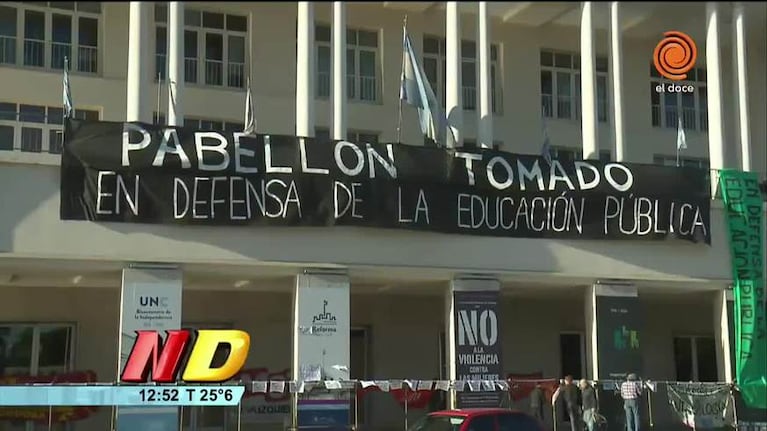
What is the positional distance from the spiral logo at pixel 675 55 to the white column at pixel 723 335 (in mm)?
8326

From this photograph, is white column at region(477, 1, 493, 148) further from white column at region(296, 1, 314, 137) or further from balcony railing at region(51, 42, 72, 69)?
balcony railing at region(51, 42, 72, 69)

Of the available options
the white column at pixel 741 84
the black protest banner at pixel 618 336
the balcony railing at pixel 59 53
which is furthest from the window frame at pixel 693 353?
the balcony railing at pixel 59 53

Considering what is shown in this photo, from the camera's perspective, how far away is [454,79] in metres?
25.5

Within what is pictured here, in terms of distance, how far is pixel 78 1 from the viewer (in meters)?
26.9

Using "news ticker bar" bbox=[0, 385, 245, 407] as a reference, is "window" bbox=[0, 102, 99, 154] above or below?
above

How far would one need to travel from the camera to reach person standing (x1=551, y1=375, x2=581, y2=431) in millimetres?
23078

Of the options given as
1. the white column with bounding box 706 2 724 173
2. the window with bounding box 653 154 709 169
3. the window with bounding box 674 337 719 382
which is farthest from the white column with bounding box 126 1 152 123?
the window with bounding box 674 337 719 382

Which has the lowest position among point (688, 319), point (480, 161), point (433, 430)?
point (433, 430)

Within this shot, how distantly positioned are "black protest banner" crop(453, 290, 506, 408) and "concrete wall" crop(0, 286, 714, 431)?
5606mm

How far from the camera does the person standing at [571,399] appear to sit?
75.7 feet

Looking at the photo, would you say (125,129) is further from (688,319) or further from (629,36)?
(688,319)

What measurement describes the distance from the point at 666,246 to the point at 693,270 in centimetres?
104

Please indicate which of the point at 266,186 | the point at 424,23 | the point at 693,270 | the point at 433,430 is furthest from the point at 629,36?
the point at 433,430

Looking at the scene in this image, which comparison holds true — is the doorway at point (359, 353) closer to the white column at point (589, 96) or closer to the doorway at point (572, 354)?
the doorway at point (572, 354)
